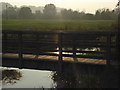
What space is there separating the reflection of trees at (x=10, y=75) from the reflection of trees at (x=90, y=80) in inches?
136

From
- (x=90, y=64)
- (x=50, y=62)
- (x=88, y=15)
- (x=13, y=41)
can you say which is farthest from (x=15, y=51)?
(x=88, y=15)

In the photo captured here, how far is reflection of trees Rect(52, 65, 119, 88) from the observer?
6.52 metres

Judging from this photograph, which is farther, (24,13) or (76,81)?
(24,13)

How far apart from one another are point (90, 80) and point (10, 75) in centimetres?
753

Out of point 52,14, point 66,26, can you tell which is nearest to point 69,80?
point 66,26

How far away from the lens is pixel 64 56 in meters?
7.06

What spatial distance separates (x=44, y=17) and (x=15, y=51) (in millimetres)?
61075

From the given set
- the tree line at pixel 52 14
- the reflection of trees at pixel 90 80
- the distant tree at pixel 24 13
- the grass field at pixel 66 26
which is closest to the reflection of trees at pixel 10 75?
the reflection of trees at pixel 90 80

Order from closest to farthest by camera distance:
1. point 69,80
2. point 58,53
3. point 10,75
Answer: point 58,53
point 69,80
point 10,75

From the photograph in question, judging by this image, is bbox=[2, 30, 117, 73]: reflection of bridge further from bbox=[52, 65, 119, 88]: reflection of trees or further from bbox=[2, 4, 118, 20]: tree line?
bbox=[2, 4, 118, 20]: tree line

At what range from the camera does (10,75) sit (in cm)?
1473

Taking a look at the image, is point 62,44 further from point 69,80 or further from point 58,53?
point 69,80

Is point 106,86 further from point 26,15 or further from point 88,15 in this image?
point 26,15

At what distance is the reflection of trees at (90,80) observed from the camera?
21.4 feet
